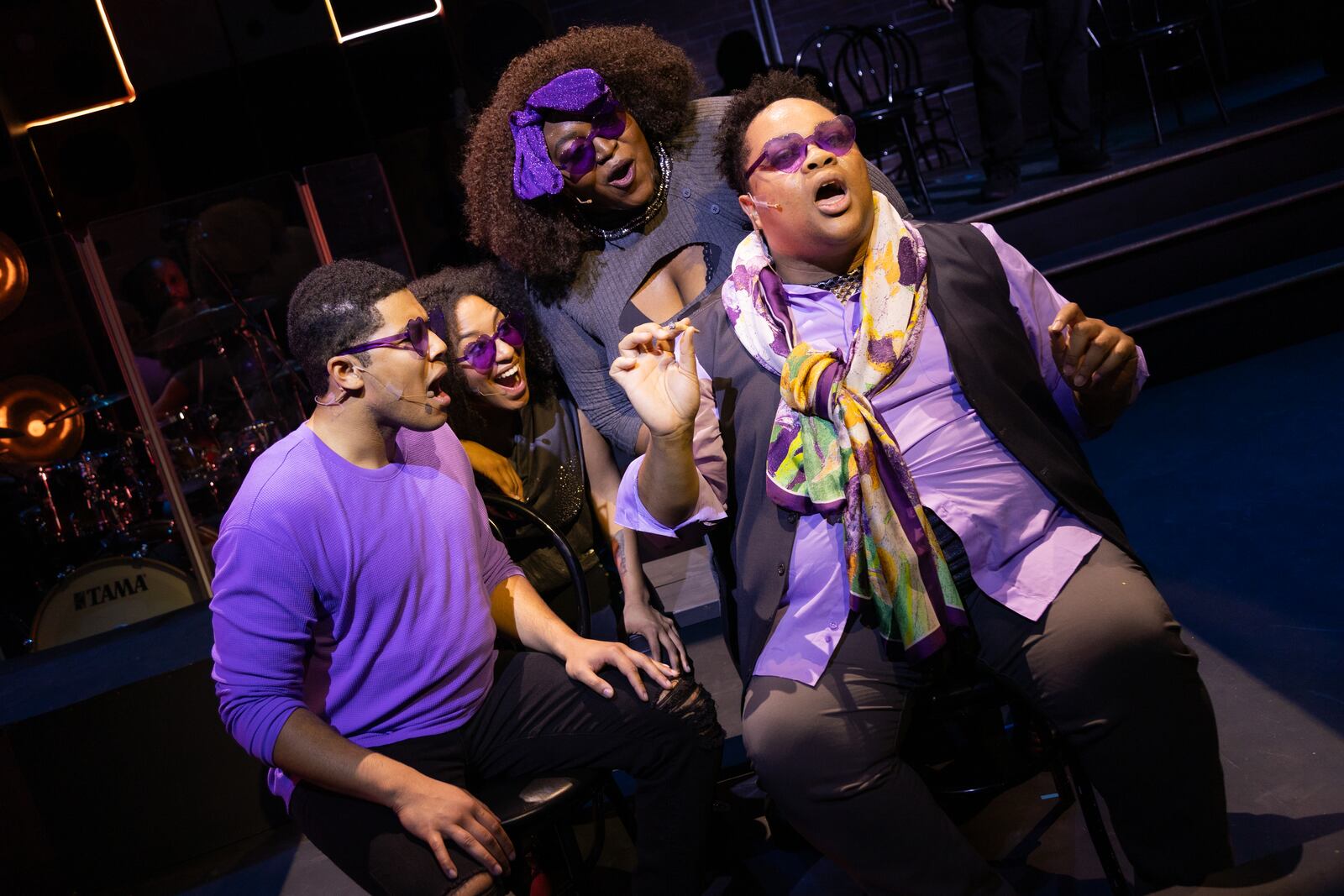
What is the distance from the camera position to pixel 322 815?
1.78 metres

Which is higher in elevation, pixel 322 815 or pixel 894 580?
pixel 894 580

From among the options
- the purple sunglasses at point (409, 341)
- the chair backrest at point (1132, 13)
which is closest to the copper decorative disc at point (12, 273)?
the purple sunglasses at point (409, 341)

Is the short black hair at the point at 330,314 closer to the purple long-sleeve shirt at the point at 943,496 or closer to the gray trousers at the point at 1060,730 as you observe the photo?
the purple long-sleeve shirt at the point at 943,496

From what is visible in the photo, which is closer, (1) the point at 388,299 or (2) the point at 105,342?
(1) the point at 388,299

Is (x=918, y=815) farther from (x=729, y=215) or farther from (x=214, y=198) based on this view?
(x=214, y=198)

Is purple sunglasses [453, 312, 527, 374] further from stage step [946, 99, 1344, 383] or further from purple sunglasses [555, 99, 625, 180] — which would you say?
stage step [946, 99, 1344, 383]

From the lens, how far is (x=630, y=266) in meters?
2.46

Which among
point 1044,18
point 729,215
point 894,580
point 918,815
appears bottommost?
point 918,815

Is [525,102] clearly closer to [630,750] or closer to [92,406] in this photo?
[630,750]

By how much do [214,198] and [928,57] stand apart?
215 inches

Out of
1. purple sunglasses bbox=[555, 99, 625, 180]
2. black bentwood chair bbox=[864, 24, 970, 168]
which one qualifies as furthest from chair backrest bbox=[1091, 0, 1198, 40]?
purple sunglasses bbox=[555, 99, 625, 180]

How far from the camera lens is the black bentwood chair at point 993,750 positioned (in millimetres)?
1808

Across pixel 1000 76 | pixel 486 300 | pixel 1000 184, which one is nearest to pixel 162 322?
pixel 486 300

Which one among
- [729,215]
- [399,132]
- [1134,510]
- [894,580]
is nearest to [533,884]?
[894,580]
